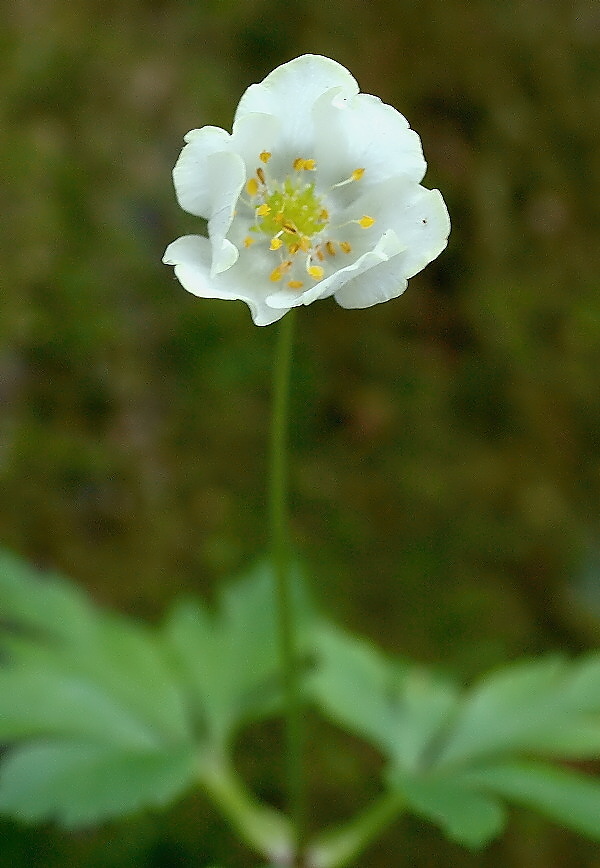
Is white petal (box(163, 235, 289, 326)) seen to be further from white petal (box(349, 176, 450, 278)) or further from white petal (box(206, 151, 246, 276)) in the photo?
white petal (box(349, 176, 450, 278))

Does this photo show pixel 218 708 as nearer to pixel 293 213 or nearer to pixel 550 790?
pixel 550 790

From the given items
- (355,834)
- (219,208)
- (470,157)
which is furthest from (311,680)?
(470,157)

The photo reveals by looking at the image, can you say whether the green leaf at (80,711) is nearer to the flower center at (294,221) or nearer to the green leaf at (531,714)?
the green leaf at (531,714)

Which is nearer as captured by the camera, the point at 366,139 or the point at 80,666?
the point at 366,139

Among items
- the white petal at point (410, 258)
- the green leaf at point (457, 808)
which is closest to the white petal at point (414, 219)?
the white petal at point (410, 258)

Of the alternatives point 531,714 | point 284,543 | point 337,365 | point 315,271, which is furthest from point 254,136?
point 337,365

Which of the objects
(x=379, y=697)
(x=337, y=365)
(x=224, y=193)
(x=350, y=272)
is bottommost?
(x=379, y=697)
